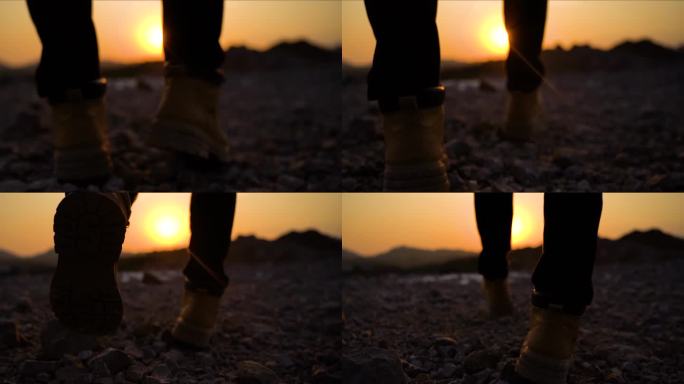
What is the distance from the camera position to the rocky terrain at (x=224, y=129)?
258 centimetres

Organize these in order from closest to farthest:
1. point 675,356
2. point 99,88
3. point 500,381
A: point 500,381 < point 99,88 < point 675,356

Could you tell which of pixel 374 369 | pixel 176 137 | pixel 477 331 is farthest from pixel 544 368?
pixel 176 137

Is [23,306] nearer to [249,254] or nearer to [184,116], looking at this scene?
[184,116]

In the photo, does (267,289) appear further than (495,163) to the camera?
Yes

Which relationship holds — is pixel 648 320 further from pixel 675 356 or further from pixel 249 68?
pixel 249 68

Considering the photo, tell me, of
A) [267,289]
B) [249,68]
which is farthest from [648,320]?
[249,68]

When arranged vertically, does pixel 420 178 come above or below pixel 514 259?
above

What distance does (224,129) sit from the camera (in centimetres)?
386

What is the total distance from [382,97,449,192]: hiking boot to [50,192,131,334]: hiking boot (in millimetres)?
827

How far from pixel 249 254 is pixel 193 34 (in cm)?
229

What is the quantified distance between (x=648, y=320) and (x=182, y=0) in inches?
96.6

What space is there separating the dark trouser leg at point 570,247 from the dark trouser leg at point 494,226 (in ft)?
2.76

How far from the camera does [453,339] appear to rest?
8.39ft

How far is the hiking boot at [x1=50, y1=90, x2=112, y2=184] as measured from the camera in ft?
7.49
